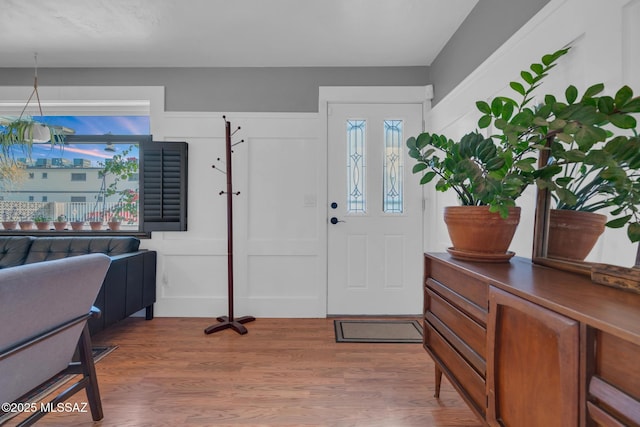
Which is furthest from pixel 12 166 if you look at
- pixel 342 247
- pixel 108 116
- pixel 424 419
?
pixel 424 419

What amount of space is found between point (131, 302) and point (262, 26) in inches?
98.7

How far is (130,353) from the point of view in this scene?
214 cm

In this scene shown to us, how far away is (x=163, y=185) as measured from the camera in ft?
9.19

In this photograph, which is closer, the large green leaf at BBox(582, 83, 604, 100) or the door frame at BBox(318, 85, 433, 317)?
the large green leaf at BBox(582, 83, 604, 100)

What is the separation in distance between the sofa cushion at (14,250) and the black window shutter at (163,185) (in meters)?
0.92

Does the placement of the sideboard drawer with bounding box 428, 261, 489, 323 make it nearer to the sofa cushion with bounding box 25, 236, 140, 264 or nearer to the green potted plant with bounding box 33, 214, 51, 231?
the sofa cushion with bounding box 25, 236, 140, 264

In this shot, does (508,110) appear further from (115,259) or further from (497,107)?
(115,259)

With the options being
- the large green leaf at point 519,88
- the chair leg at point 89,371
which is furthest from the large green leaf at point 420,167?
the chair leg at point 89,371

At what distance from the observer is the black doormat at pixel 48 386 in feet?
3.82

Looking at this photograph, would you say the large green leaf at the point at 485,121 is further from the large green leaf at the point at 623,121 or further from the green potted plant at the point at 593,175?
the large green leaf at the point at 623,121

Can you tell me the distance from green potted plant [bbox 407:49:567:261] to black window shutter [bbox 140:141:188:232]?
234 centimetres

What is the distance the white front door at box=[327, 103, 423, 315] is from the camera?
289cm

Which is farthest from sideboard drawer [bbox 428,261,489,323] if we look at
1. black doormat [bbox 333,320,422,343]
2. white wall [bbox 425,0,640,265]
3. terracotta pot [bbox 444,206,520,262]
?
black doormat [bbox 333,320,422,343]

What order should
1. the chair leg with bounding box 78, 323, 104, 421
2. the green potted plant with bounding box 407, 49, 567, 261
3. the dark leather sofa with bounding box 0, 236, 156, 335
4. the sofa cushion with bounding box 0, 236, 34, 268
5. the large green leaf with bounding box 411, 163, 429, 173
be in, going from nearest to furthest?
1. the green potted plant with bounding box 407, 49, 567, 261
2. the large green leaf with bounding box 411, 163, 429, 173
3. the chair leg with bounding box 78, 323, 104, 421
4. the dark leather sofa with bounding box 0, 236, 156, 335
5. the sofa cushion with bounding box 0, 236, 34, 268
